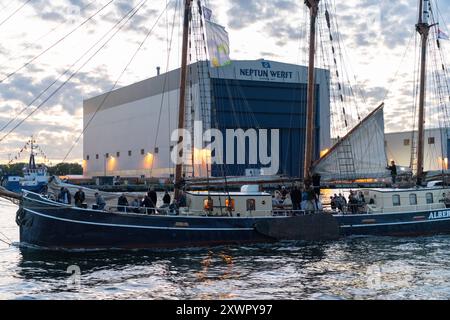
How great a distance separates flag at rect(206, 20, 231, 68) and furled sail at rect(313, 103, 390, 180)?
8.56 m

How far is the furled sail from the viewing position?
3341 centimetres

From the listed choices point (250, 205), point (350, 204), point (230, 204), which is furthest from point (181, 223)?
point (350, 204)

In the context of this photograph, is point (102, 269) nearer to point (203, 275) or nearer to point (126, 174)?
point (203, 275)

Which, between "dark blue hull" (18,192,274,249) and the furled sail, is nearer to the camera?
"dark blue hull" (18,192,274,249)

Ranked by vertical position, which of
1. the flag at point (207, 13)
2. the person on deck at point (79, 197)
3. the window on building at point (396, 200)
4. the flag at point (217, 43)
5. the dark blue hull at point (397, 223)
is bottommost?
the dark blue hull at point (397, 223)

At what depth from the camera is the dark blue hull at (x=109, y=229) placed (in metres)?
25.0

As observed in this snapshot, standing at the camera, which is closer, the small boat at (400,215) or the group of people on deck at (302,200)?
the group of people on deck at (302,200)

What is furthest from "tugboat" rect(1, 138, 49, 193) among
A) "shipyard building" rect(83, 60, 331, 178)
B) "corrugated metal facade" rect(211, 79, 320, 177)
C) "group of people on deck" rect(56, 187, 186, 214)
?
"group of people on deck" rect(56, 187, 186, 214)

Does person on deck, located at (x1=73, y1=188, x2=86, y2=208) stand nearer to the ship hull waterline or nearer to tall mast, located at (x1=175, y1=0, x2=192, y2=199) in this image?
the ship hull waterline

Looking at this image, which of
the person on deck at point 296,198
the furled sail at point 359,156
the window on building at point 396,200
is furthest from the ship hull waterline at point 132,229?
the furled sail at point 359,156

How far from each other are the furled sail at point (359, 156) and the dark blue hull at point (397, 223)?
398 cm

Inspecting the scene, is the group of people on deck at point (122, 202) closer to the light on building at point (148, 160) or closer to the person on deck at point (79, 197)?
the person on deck at point (79, 197)

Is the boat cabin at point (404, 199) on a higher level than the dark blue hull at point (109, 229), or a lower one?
higher
